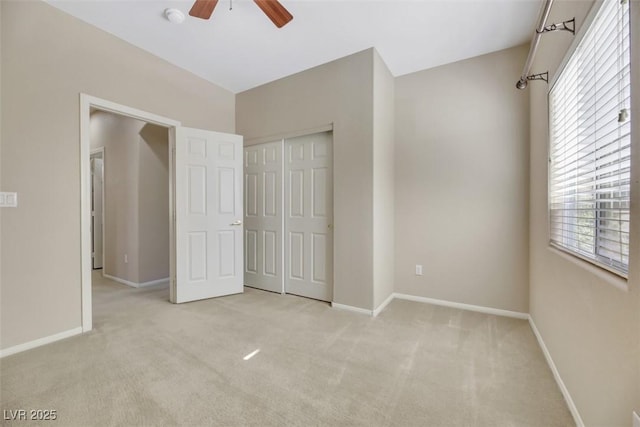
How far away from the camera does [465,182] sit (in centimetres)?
297

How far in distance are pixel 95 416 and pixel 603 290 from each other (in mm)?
2519

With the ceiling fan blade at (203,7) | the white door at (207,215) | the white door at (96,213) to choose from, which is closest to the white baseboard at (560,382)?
the white door at (207,215)

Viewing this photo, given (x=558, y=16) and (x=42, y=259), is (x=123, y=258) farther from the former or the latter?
(x=558, y=16)

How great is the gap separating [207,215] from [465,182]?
303 cm

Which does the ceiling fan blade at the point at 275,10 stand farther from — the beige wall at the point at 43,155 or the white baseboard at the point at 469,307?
→ the white baseboard at the point at 469,307

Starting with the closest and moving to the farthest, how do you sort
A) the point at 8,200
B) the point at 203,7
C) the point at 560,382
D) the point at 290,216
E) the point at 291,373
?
the point at 560,382, the point at 291,373, the point at 203,7, the point at 8,200, the point at 290,216

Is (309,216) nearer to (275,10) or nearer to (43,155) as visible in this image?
(275,10)

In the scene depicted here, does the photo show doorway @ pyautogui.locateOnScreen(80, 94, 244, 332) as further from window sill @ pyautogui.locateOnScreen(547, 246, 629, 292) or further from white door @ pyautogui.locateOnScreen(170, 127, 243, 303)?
window sill @ pyautogui.locateOnScreen(547, 246, 629, 292)

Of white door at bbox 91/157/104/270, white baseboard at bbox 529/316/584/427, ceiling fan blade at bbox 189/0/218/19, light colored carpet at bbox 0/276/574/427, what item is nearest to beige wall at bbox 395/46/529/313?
light colored carpet at bbox 0/276/574/427

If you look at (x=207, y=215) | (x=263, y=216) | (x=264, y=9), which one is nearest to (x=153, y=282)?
(x=207, y=215)

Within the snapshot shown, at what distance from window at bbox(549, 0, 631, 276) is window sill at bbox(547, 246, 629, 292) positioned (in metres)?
0.03

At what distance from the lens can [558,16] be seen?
5.98ft

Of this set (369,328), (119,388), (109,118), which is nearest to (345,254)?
(369,328)

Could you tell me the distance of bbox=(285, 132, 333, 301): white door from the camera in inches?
127
